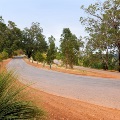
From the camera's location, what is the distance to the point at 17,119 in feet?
14.5

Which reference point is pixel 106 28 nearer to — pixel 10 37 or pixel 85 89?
pixel 85 89

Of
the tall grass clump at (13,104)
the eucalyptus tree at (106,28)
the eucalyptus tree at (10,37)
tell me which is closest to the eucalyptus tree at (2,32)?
the eucalyptus tree at (10,37)

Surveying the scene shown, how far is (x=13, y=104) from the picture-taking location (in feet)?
14.9

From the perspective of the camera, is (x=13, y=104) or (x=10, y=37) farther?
(x=10, y=37)

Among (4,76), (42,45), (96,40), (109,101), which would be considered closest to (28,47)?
(42,45)

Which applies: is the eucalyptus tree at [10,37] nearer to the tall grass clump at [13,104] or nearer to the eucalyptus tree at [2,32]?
the eucalyptus tree at [2,32]

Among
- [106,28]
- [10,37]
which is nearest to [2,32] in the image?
[10,37]

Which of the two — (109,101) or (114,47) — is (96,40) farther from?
(109,101)

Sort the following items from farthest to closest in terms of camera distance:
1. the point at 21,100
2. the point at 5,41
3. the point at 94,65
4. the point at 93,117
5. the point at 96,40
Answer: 1. the point at 5,41
2. the point at 94,65
3. the point at 96,40
4. the point at 93,117
5. the point at 21,100

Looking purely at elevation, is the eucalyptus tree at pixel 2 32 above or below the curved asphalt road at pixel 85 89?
above

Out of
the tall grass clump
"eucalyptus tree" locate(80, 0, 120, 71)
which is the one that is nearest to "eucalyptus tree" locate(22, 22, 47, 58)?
"eucalyptus tree" locate(80, 0, 120, 71)

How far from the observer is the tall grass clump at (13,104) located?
4480 mm

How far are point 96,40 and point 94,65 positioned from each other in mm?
7864

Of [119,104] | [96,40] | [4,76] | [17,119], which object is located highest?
[96,40]
